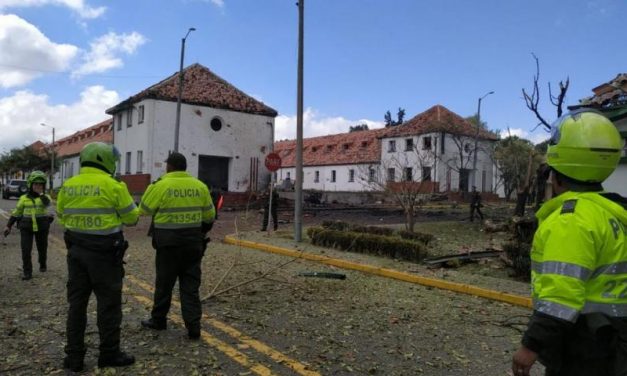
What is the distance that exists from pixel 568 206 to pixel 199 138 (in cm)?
3246

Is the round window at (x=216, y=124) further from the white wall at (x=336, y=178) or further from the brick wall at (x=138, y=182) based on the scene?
the white wall at (x=336, y=178)

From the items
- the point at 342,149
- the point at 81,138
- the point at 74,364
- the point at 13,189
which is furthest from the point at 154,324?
the point at 81,138

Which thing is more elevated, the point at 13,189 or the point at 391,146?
the point at 391,146

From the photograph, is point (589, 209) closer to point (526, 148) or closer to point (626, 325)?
point (626, 325)

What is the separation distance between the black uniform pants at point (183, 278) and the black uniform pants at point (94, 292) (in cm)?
95

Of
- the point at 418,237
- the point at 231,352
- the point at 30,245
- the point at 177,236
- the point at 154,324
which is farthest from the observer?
the point at 418,237

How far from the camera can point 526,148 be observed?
54.0 metres

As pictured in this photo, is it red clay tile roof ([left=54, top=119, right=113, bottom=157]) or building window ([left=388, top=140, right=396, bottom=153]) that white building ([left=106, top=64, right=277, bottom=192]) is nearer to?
red clay tile roof ([left=54, top=119, right=113, bottom=157])

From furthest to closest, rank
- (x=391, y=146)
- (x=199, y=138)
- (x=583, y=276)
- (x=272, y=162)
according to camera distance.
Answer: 1. (x=391, y=146)
2. (x=199, y=138)
3. (x=272, y=162)
4. (x=583, y=276)

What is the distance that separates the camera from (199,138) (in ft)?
110

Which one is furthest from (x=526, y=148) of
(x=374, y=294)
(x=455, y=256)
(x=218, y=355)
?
(x=218, y=355)

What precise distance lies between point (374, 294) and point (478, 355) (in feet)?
9.91

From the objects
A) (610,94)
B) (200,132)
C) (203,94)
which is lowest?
(610,94)

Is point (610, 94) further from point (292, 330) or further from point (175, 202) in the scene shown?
point (175, 202)
